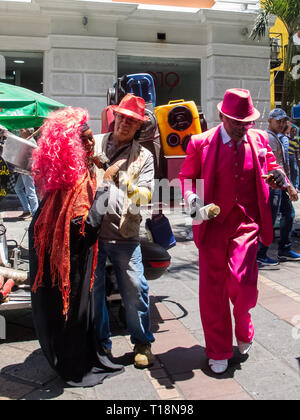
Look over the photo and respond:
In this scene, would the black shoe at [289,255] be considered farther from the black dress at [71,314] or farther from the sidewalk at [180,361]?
the black dress at [71,314]

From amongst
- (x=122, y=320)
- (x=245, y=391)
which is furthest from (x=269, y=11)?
(x=245, y=391)

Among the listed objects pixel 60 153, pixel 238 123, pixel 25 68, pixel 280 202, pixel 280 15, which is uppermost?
pixel 280 15

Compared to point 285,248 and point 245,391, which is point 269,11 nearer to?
point 285,248

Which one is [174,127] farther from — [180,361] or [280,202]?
[180,361]

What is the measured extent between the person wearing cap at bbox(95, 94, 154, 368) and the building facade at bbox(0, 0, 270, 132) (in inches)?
362

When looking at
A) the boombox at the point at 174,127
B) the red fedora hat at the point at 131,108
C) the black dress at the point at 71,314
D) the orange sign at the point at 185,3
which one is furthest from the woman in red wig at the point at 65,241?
the orange sign at the point at 185,3

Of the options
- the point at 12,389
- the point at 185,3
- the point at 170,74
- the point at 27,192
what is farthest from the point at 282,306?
the point at 185,3

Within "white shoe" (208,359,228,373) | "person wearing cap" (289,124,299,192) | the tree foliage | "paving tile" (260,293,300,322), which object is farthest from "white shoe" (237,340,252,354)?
the tree foliage

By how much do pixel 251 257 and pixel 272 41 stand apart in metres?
12.4

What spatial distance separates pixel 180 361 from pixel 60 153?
168cm

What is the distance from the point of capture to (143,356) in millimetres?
3438

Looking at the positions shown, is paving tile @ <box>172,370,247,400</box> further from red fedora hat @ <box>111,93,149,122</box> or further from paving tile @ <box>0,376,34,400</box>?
red fedora hat @ <box>111,93,149,122</box>
